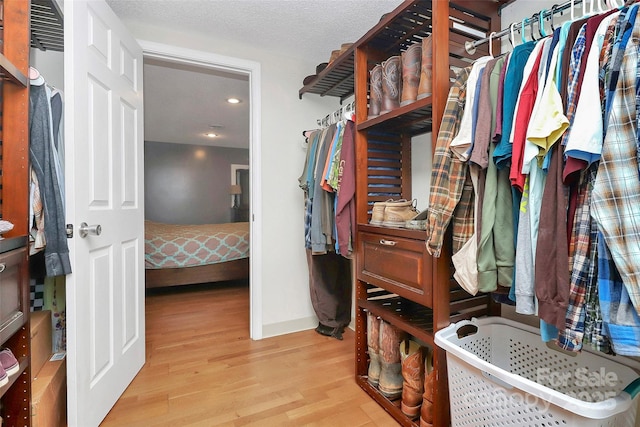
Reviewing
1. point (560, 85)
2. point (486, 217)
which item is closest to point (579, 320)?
point (486, 217)

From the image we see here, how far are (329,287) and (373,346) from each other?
2.71 feet

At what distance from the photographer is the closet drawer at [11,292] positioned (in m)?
0.97

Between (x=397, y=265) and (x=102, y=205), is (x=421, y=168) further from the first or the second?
(x=102, y=205)

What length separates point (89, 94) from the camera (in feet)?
4.64

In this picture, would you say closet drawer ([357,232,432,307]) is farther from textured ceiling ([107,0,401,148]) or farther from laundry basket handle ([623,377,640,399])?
textured ceiling ([107,0,401,148])

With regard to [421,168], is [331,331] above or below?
below

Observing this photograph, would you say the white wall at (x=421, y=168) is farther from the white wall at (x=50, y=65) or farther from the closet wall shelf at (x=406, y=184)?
the white wall at (x=50, y=65)

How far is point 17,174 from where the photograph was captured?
3.73ft

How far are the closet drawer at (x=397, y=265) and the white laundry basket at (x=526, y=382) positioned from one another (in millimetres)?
200

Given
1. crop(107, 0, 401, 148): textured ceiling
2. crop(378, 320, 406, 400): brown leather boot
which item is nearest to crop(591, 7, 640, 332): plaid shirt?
crop(378, 320, 406, 400): brown leather boot

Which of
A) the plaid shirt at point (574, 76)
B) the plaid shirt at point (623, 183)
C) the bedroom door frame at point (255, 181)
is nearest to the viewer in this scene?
the plaid shirt at point (623, 183)

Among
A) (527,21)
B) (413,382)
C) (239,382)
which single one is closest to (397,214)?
(413,382)

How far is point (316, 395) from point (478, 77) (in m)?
1.66

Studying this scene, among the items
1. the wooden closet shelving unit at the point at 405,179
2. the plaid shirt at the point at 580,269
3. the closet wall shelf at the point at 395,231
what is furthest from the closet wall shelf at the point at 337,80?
the plaid shirt at the point at 580,269
